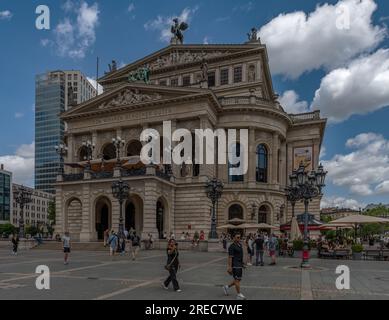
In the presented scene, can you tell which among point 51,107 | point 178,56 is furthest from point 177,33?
point 51,107

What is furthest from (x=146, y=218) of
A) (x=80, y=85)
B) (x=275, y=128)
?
(x=80, y=85)

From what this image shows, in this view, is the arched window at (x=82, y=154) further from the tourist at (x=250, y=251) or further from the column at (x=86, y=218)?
the tourist at (x=250, y=251)

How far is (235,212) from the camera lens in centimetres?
4688

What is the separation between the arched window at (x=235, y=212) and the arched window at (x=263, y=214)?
232 cm

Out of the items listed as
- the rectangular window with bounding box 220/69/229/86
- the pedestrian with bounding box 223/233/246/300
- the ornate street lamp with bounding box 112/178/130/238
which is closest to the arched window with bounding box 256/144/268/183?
the rectangular window with bounding box 220/69/229/86

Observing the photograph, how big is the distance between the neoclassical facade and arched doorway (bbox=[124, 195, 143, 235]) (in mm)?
110

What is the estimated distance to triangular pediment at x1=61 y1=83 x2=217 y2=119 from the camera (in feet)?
149

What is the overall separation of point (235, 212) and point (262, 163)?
6.86m

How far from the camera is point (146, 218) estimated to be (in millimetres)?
38719

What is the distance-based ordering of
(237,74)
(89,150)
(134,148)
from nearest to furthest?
1. (89,150)
2. (134,148)
3. (237,74)

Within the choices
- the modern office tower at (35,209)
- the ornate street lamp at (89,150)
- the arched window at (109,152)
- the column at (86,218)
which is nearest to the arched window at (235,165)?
the arched window at (109,152)

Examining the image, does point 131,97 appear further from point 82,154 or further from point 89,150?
point 82,154

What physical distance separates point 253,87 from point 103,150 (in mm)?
21122
